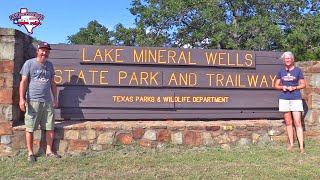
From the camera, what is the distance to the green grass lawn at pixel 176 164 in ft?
15.5

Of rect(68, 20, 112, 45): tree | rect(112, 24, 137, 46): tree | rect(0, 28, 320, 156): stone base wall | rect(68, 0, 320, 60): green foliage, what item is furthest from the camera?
rect(68, 20, 112, 45): tree

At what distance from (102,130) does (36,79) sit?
1.26m

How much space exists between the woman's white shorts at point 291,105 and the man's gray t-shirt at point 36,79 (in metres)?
3.74

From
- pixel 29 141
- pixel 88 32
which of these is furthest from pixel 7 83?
pixel 88 32

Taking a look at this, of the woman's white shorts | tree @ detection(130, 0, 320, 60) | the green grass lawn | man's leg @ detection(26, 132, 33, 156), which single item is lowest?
the green grass lawn

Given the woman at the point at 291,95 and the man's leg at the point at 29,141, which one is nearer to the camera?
the man's leg at the point at 29,141

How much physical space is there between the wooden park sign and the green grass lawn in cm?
80

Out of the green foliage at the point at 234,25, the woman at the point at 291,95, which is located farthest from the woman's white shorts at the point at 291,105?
the green foliage at the point at 234,25

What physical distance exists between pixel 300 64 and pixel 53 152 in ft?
15.1

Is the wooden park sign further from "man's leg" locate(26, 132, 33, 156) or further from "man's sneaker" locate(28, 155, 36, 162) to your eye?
"man's sneaker" locate(28, 155, 36, 162)

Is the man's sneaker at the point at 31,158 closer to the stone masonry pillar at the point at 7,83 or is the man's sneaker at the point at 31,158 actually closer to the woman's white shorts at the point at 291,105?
the stone masonry pillar at the point at 7,83

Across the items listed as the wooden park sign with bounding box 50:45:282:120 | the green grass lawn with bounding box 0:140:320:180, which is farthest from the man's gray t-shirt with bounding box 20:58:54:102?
the green grass lawn with bounding box 0:140:320:180

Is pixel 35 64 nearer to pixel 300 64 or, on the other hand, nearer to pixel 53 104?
pixel 53 104

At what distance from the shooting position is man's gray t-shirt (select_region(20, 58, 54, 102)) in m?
5.36
